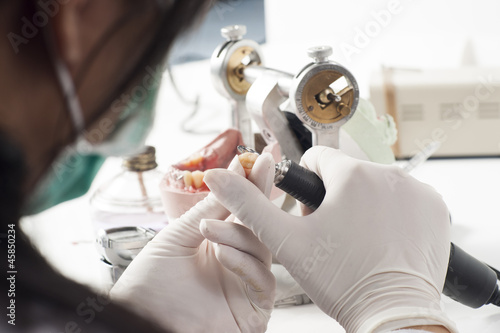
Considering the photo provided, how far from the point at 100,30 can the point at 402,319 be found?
1.45 ft

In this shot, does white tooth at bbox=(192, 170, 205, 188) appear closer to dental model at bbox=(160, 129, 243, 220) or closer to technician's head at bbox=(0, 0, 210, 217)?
dental model at bbox=(160, 129, 243, 220)

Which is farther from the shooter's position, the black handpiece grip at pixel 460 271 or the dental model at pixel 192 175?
the dental model at pixel 192 175

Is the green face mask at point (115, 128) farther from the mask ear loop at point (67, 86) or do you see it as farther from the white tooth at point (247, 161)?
the white tooth at point (247, 161)

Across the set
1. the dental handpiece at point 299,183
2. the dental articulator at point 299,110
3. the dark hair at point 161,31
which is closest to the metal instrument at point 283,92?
the dental articulator at point 299,110

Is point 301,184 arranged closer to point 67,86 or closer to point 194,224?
point 194,224

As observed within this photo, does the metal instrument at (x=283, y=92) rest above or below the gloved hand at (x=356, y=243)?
above

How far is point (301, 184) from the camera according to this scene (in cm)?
76

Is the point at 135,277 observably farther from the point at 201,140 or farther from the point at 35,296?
the point at 201,140

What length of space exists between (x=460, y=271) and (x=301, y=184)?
0.24 m

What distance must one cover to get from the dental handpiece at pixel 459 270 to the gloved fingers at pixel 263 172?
0.04ft

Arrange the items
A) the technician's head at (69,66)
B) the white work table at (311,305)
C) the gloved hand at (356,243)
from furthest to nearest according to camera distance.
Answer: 1. the white work table at (311,305)
2. the gloved hand at (356,243)
3. the technician's head at (69,66)

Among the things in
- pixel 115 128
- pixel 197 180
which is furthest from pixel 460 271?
pixel 115 128

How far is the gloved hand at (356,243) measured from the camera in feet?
2.31

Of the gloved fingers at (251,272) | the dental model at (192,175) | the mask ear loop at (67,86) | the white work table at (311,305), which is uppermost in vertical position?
the mask ear loop at (67,86)
